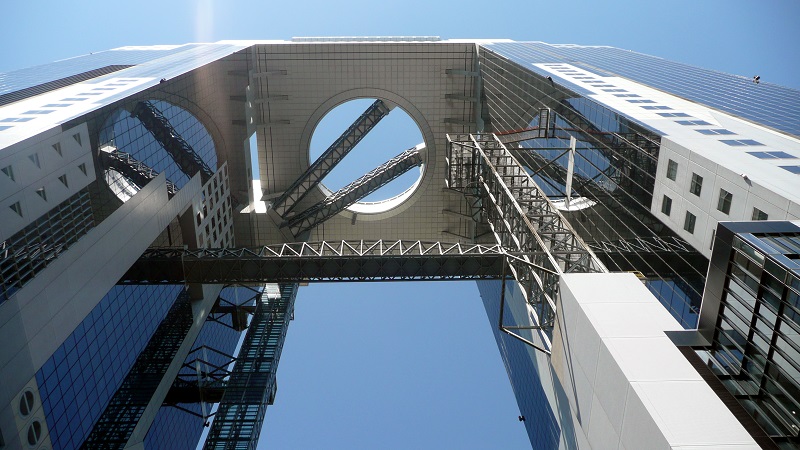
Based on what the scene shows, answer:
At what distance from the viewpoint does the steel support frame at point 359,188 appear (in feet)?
174

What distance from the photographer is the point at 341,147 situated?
53.1 meters

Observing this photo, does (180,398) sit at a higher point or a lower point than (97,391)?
lower

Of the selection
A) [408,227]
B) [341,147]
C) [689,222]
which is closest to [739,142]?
[689,222]

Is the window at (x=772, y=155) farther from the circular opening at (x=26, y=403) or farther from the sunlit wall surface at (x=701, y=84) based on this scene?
the circular opening at (x=26, y=403)

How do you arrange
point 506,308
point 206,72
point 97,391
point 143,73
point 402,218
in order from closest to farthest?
1. point 97,391
2. point 143,73
3. point 206,72
4. point 506,308
5. point 402,218

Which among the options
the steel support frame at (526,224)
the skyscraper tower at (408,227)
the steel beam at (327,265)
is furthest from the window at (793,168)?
the steel beam at (327,265)

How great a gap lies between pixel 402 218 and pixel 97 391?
34.6 meters

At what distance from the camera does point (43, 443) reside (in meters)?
23.0

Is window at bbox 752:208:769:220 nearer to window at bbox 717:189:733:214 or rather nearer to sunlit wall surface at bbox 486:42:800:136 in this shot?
window at bbox 717:189:733:214

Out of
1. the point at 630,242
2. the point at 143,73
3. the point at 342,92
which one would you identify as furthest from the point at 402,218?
the point at 630,242

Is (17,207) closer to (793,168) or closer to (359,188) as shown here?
(793,168)

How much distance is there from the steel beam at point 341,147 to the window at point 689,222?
37775 millimetres

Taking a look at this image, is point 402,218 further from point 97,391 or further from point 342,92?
point 97,391

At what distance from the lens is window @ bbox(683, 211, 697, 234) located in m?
18.5
